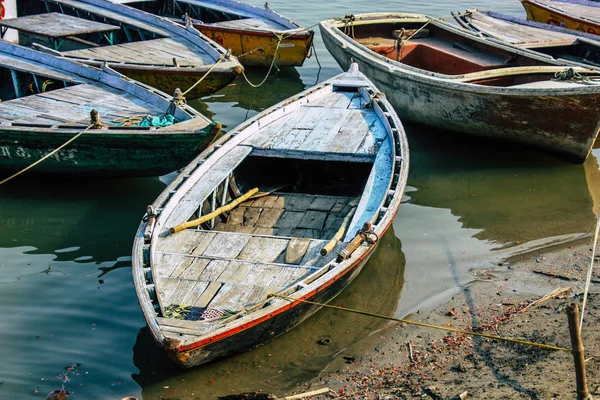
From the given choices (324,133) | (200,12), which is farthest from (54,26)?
(324,133)

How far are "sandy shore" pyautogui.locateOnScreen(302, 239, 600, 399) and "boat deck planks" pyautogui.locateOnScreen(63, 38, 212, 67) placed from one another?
693 centimetres

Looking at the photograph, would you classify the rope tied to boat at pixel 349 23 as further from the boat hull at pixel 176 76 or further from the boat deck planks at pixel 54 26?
the boat deck planks at pixel 54 26

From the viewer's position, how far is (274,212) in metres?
9.01

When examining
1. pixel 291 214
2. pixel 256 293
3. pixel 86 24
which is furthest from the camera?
pixel 86 24

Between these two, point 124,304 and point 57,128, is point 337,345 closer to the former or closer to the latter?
point 124,304

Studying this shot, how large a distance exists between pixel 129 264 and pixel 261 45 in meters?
7.87

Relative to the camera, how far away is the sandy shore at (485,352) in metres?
6.04

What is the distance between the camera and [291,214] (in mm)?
8953

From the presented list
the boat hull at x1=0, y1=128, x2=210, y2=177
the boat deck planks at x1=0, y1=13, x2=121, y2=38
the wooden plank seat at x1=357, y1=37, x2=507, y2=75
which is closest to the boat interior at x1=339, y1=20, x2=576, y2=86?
the wooden plank seat at x1=357, y1=37, x2=507, y2=75

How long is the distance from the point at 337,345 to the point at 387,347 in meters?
0.50

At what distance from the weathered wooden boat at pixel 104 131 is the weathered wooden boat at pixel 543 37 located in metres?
7.15

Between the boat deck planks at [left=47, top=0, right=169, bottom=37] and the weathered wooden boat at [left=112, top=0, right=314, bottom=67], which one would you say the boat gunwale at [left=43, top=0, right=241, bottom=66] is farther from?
the weathered wooden boat at [left=112, top=0, right=314, bottom=67]

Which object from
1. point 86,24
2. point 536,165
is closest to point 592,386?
point 536,165

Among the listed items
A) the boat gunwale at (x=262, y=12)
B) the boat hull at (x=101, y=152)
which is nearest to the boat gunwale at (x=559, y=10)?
the boat gunwale at (x=262, y=12)
